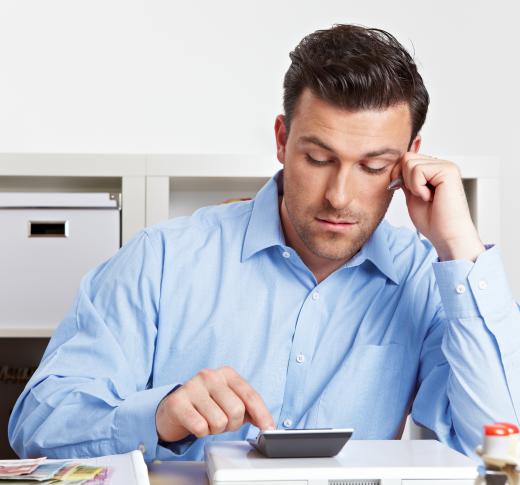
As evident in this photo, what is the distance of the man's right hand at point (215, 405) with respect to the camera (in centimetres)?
94

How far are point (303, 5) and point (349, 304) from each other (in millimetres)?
1288

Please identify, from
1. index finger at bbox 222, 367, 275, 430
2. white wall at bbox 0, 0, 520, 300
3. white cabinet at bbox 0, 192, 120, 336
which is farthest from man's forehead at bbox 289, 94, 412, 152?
white wall at bbox 0, 0, 520, 300

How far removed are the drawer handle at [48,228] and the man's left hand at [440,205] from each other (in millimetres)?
961

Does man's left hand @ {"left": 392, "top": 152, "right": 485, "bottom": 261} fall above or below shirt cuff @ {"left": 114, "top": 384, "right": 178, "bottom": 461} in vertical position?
above

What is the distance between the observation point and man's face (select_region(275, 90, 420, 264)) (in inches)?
49.7

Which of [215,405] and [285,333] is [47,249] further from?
[215,405]

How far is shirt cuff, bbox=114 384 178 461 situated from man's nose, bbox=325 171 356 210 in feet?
1.28

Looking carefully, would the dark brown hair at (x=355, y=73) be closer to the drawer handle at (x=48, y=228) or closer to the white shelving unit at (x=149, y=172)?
the white shelving unit at (x=149, y=172)

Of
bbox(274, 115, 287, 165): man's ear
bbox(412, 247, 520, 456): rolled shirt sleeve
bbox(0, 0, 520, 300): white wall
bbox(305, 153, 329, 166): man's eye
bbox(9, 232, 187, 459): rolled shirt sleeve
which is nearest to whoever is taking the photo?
bbox(9, 232, 187, 459): rolled shirt sleeve

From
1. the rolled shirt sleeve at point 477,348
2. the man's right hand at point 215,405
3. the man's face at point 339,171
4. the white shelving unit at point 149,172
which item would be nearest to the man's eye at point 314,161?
the man's face at point 339,171

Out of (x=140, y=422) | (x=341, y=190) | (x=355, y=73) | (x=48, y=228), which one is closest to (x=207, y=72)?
(x=48, y=228)

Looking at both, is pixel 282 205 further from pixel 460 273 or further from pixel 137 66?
pixel 137 66

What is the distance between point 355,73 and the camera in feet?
4.31

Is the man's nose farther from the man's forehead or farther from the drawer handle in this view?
the drawer handle
